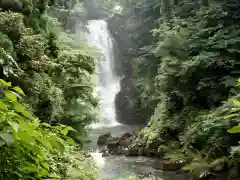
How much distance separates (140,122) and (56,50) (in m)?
13.7

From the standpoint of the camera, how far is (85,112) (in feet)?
22.1

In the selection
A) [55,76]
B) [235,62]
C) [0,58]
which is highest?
[235,62]

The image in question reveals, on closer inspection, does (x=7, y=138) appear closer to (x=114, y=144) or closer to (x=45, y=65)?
(x=45, y=65)

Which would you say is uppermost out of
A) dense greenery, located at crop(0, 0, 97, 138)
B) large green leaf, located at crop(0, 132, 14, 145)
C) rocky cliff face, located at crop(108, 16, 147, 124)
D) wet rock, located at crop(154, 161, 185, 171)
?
rocky cliff face, located at crop(108, 16, 147, 124)

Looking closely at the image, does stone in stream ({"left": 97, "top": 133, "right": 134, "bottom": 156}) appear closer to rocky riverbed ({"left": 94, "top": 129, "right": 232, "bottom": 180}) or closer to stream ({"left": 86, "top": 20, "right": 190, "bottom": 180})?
rocky riverbed ({"left": 94, "top": 129, "right": 232, "bottom": 180})

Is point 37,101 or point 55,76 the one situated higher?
point 55,76

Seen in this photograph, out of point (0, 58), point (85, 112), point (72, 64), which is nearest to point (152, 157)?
point (85, 112)

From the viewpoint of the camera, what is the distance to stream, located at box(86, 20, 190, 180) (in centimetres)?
938

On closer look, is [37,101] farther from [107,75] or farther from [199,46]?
[107,75]

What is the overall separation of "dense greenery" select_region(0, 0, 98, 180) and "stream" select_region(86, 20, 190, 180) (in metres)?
1.42

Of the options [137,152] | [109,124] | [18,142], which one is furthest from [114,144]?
[18,142]

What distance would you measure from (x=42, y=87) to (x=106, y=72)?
1866cm

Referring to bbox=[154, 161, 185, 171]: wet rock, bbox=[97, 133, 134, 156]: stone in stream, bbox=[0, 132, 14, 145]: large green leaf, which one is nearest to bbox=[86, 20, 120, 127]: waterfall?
bbox=[97, 133, 134, 156]: stone in stream

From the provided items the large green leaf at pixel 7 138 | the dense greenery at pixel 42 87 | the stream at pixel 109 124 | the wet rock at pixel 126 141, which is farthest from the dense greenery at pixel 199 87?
the large green leaf at pixel 7 138
